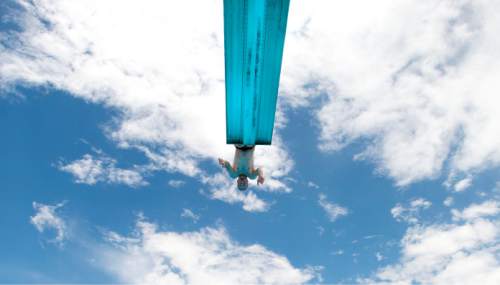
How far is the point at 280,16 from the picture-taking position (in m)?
8.24

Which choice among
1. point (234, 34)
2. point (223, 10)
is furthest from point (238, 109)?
point (223, 10)

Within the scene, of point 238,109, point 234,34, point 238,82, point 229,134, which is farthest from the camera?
point 229,134

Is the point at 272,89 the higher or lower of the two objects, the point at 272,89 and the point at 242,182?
the higher

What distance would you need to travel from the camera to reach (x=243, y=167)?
11734 millimetres

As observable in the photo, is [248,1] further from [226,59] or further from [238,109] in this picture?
[238,109]

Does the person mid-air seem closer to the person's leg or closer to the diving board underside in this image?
the person's leg

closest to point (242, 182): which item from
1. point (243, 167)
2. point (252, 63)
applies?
point (243, 167)

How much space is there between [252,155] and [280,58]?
12.3ft

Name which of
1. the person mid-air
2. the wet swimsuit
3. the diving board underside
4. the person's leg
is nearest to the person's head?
the person mid-air

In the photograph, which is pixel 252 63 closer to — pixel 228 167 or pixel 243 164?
pixel 243 164

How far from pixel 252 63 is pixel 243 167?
13.1 ft

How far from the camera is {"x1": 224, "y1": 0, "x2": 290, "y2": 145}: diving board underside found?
8.12m

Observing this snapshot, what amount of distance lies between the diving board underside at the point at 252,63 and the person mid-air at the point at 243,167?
0.70 meters

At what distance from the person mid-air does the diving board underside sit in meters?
0.70
